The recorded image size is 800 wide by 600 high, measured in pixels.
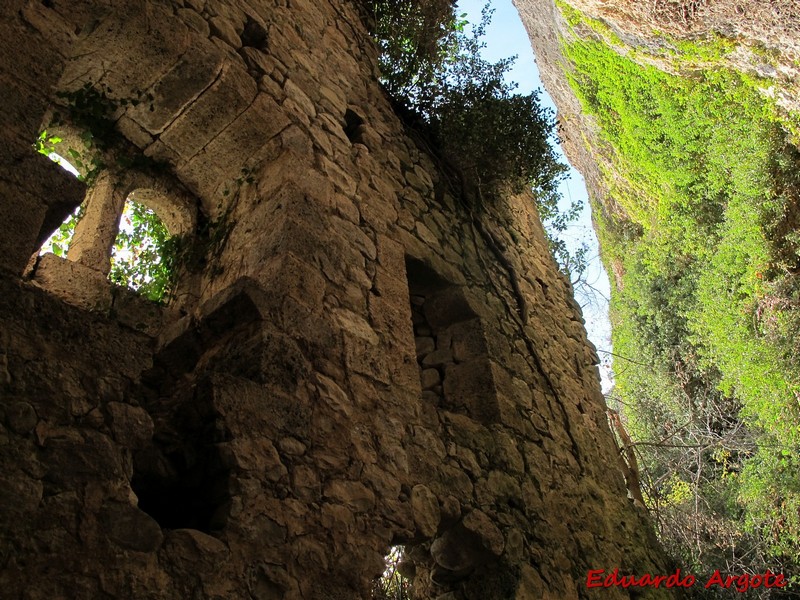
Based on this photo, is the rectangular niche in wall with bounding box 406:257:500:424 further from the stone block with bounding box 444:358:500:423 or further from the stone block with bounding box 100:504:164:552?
the stone block with bounding box 100:504:164:552

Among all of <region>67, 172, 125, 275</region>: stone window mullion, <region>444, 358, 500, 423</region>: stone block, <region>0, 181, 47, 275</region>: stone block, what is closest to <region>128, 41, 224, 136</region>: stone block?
<region>67, 172, 125, 275</region>: stone window mullion

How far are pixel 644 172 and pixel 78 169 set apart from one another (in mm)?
7881

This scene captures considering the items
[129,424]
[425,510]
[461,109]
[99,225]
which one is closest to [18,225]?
[129,424]

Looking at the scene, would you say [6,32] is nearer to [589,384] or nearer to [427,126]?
[427,126]

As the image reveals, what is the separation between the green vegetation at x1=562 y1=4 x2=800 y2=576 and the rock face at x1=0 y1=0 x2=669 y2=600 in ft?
8.03

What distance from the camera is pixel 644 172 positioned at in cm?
935

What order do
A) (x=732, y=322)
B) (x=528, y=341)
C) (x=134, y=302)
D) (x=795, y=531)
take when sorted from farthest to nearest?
(x=732, y=322), (x=795, y=531), (x=528, y=341), (x=134, y=302)

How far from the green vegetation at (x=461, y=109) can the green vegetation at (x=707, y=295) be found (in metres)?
2.57

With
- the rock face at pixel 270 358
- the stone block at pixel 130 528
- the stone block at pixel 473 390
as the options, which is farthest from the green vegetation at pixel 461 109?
the stone block at pixel 130 528

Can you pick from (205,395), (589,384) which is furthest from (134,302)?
(589,384)

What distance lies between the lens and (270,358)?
100 inches

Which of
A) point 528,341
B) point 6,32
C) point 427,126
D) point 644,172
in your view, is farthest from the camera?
point 644,172

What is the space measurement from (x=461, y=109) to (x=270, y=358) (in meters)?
3.47

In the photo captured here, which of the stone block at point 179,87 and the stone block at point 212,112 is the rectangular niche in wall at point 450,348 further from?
the stone block at point 179,87
